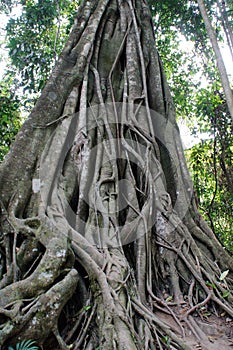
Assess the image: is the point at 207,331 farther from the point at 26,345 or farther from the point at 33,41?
the point at 33,41

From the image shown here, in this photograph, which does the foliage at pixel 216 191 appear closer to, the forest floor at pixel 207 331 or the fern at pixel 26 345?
the forest floor at pixel 207 331

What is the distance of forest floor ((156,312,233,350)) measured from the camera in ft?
7.14

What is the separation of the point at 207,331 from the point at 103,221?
116 cm

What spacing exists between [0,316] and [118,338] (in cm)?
66

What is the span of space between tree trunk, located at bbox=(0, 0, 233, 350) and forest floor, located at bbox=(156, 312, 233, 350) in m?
0.02

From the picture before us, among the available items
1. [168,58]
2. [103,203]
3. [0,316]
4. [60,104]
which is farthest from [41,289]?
[168,58]

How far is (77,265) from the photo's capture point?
92.6 inches

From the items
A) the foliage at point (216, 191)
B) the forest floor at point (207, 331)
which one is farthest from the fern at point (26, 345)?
the foliage at point (216, 191)

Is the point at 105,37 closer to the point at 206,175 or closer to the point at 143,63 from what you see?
the point at 143,63

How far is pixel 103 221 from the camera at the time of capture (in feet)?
9.03

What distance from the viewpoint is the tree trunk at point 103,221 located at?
195 cm

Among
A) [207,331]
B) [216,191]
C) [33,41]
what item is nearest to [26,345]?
[207,331]

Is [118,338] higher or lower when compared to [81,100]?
lower

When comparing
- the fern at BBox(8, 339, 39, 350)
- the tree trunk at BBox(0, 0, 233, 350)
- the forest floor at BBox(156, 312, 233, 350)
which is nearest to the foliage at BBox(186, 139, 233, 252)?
the tree trunk at BBox(0, 0, 233, 350)
